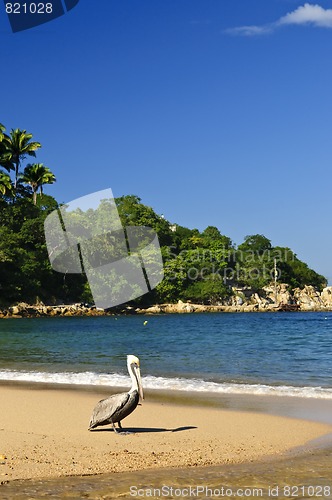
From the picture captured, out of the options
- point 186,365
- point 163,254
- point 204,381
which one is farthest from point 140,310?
point 204,381

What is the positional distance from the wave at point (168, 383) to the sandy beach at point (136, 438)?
8.08ft

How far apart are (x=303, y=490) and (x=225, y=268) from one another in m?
90.0

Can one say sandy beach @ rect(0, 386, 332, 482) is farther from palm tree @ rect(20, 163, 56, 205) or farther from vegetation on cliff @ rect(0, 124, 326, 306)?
palm tree @ rect(20, 163, 56, 205)

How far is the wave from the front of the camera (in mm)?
12203

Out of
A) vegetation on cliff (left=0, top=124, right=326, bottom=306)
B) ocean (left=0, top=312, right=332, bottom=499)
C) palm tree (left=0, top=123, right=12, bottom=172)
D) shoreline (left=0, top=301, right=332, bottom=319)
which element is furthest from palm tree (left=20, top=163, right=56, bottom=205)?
ocean (left=0, top=312, right=332, bottom=499)

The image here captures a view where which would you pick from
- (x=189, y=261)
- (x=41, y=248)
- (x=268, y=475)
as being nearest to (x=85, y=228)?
(x=41, y=248)

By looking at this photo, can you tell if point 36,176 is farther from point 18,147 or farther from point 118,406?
point 118,406

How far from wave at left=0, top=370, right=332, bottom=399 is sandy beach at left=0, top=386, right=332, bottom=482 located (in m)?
2.46

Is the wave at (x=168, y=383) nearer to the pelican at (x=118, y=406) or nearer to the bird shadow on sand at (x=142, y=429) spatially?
the bird shadow on sand at (x=142, y=429)

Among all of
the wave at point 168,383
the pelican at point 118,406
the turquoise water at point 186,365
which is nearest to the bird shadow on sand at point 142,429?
the pelican at point 118,406

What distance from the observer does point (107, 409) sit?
7.68 meters

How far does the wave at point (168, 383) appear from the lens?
480 inches

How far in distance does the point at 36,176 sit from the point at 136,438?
225ft

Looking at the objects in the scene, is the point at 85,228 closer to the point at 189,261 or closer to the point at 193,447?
the point at 189,261
